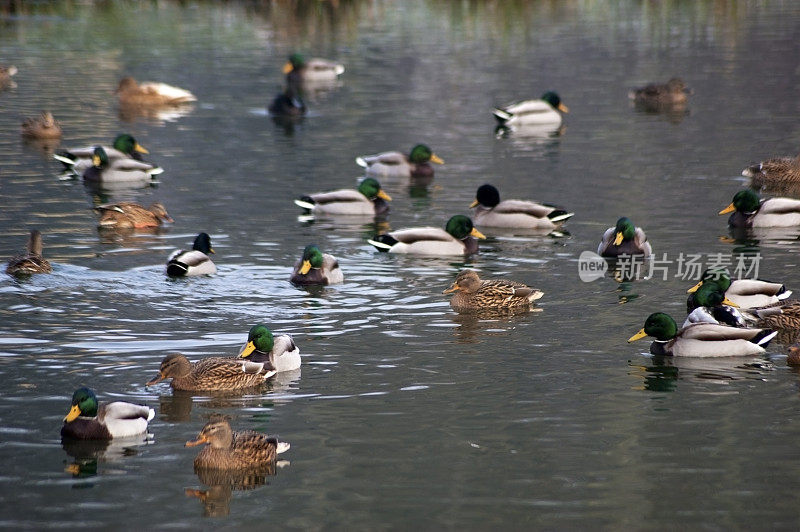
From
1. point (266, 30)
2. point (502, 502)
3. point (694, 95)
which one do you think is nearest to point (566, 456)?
point (502, 502)

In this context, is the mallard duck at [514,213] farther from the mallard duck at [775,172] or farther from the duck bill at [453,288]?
the mallard duck at [775,172]

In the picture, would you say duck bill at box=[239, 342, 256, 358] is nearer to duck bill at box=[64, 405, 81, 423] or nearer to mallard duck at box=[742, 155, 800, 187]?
duck bill at box=[64, 405, 81, 423]

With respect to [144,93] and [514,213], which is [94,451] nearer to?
[514,213]

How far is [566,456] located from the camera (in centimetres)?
1016

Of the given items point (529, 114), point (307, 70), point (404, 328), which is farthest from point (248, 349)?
point (307, 70)

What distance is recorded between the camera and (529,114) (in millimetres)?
28984

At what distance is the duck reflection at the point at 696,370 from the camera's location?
477 inches

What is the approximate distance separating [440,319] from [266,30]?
114 feet

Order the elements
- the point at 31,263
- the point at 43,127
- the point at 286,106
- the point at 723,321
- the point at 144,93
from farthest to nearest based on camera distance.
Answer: the point at 144,93 < the point at 286,106 < the point at 43,127 < the point at 31,263 < the point at 723,321

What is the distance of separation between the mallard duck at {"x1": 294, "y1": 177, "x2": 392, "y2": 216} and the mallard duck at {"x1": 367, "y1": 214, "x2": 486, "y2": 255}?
8.53ft

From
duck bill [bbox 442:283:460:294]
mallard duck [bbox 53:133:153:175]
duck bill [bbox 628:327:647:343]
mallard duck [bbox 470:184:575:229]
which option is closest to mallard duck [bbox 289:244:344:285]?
duck bill [bbox 442:283:460:294]

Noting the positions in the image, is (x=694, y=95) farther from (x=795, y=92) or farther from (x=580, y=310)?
(x=580, y=310)

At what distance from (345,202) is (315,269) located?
4854 mm

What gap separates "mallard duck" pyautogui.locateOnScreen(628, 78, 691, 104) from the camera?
30625mm
